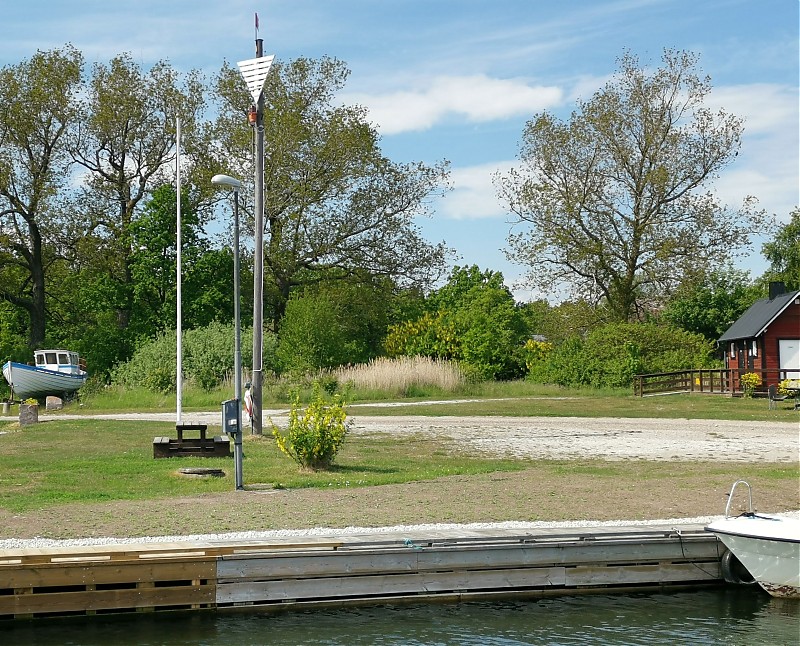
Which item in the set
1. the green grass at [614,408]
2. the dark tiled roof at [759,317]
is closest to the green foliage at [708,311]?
the dark tiled roof at [759,317]

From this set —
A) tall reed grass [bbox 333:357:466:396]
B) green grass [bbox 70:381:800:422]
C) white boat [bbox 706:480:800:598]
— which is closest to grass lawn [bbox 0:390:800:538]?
white boat [bbox 706:480:800:598]

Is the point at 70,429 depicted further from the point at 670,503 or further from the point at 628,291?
the point at 628,291

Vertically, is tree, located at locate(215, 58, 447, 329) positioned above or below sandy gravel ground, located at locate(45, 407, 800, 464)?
above

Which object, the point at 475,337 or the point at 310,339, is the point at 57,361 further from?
the point at 475,337

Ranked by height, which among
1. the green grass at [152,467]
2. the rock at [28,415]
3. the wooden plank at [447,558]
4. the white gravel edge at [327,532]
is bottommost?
the wooden plank at [447,558]

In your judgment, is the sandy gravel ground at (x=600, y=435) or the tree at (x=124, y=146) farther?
the tree at (x=124, y=146)

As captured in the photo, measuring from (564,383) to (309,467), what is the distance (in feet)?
110

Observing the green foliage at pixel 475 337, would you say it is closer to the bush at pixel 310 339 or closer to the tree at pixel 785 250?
the bush at pixel 310 339

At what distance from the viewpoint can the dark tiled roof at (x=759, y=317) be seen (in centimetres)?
4681

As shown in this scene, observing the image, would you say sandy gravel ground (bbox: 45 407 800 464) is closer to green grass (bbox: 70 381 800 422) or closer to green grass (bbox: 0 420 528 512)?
green grass (bbox: 0 420 528 512)

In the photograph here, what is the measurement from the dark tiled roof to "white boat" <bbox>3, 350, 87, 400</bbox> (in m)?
29.9

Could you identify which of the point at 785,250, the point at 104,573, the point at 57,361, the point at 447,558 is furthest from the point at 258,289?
the point at 785,250

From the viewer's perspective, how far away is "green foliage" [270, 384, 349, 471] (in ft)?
56.5

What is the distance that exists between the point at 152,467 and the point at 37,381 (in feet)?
91.8
